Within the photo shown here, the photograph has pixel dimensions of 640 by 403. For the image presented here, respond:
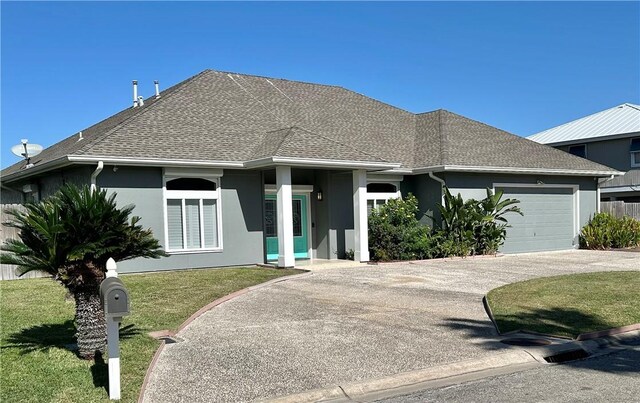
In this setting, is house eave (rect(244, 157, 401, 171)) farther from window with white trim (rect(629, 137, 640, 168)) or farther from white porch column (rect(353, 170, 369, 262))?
window with white trim (rect(629, 137, 640, 168))

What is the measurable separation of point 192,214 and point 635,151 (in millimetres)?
25357

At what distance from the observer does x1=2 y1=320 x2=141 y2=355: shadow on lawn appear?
26.0ft

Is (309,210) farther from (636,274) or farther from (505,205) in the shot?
(636,274)

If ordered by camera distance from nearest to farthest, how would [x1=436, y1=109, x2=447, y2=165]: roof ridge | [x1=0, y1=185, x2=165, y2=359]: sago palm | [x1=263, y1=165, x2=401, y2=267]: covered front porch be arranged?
[x1=0, y1=185, x2=165, y2=359]: sago palm < [x1=263, y1=165, x2=401, y2=267]: covered front porch < [x1=436, y1=109, x2=447, y2=165]: roof ridge

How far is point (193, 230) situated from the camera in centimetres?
1694

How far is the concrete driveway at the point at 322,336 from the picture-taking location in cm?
666

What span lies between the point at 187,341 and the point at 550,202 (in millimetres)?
18721

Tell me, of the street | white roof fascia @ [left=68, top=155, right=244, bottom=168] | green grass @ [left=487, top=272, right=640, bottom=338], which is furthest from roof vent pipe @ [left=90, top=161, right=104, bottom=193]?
the street

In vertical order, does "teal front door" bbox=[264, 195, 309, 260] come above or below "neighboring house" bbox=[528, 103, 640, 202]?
below

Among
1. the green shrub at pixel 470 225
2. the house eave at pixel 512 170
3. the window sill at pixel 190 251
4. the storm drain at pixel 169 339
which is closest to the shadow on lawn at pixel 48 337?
the storm drain at pixel 169 339

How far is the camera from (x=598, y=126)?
113ft

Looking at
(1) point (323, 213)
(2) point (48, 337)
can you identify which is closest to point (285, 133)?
(1) point (323, 213)

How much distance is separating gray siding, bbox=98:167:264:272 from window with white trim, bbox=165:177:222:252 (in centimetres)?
21

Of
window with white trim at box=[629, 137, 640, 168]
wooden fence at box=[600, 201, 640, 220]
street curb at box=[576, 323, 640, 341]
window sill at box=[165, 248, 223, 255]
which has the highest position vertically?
window with white trim at box=[629, 137, 640, 168]
